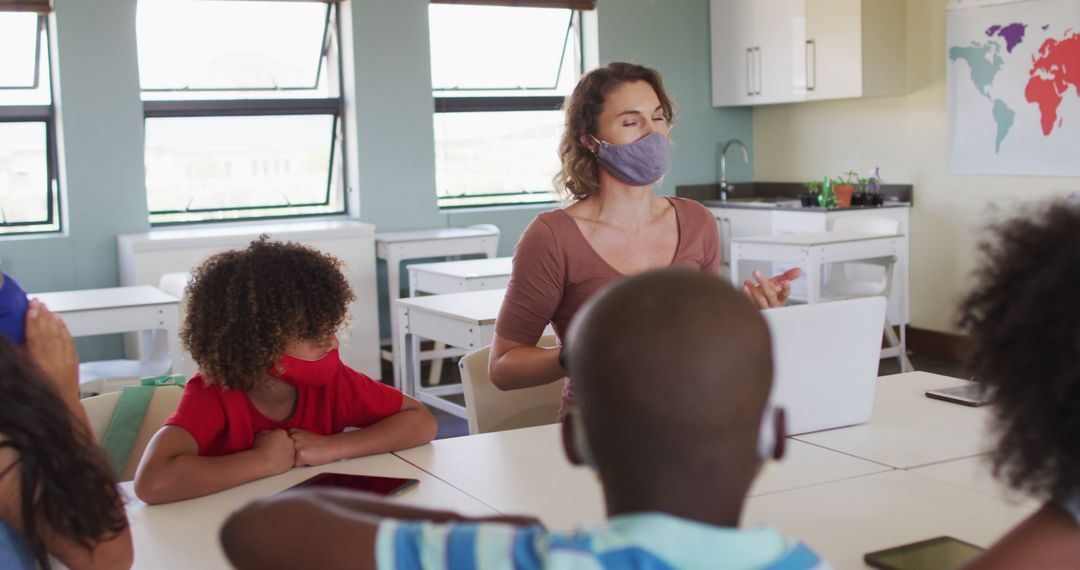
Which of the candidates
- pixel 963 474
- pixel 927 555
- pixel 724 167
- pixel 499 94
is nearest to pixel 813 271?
pixel 724 167

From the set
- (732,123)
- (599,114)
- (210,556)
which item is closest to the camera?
(210,556)

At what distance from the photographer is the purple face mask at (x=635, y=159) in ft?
7.56

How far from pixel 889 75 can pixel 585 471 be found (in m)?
4.92

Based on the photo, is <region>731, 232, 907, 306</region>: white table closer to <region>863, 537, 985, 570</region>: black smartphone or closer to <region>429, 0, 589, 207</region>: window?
<region>429, 0, 589, 207</region>: window

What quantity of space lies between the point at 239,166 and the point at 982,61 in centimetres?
396

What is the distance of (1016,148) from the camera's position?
5.57 metres

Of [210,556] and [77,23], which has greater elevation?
[77,23]

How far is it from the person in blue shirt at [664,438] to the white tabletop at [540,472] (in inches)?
29.4

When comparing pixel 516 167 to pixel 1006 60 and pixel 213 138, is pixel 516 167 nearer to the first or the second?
pixel 213 138

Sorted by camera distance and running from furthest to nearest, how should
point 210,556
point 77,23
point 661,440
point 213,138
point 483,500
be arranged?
point 213,138, point 77,23, point 483,500, point 210,556, point 661,440

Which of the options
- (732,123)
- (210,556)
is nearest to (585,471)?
(210,556)

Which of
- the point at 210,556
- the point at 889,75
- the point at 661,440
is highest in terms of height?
the point at 889,75

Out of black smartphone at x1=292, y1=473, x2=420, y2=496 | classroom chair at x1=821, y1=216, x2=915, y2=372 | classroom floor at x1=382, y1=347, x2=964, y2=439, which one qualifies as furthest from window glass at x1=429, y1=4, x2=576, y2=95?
black smartphone at x1=292, y1=473, x2=420, y2=496

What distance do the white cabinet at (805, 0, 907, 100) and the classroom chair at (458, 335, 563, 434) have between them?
4175 mm
